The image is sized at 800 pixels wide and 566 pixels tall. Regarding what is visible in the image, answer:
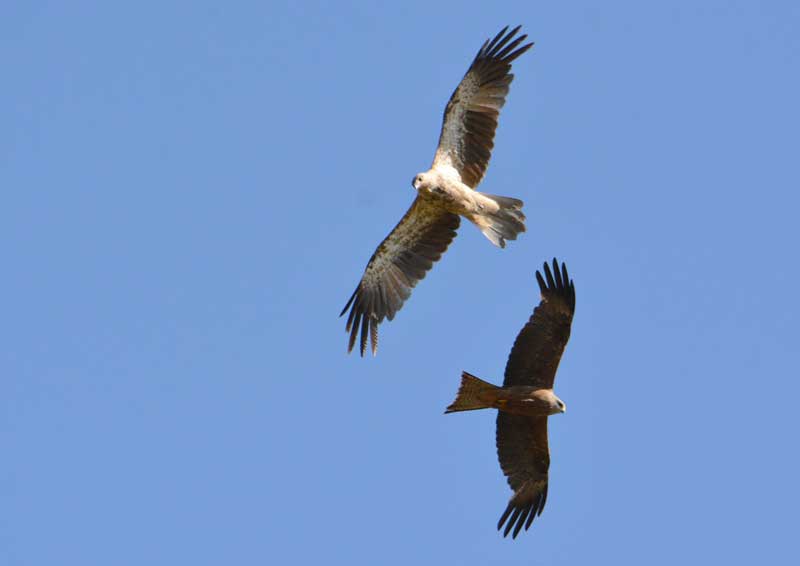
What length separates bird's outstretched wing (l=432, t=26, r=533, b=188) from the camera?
532 inches

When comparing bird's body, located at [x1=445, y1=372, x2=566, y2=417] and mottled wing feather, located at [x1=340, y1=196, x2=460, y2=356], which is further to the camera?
mottled wing feather, located at [x1=340, y1=196, x2=460, y2=356]

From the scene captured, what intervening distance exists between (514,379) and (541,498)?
1.43 meters

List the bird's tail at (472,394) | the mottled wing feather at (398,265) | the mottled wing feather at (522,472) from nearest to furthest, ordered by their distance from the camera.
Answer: the bird's tail at (472,394), the mottled wing feather at (522,472), the mottled wing feather at (398,265)

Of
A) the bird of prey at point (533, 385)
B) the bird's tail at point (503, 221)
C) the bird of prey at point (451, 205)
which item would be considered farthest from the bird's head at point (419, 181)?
the bird of prey at point (533, 385)

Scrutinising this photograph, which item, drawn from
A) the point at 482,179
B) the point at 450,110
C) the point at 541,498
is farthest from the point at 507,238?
the point at 541,498

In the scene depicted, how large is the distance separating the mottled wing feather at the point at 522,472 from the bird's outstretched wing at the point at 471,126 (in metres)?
2.77

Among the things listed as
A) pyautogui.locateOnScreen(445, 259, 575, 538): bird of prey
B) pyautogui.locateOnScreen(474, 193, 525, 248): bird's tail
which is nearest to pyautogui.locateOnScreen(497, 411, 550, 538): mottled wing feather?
pyautogui.locateOnScreen(445, 259, 575, 538): bird of prey

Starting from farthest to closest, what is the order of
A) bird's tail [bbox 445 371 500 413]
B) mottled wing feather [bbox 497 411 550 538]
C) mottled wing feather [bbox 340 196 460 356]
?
mottled wing feather [bbox 340 196 460 356]
mottled wing feather [bbox 497 411 550 538]
bird's tail [bbox 445 371 500 413]

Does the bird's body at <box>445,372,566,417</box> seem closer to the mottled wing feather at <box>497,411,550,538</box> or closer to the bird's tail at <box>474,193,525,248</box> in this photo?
the mottled wing feather at <box>497,411,550,538</box>

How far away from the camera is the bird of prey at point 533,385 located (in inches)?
479

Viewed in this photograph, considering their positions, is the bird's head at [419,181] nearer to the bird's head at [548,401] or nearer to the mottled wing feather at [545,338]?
the mottled wing feather at [545,338]

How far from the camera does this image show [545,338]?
40.3 feet

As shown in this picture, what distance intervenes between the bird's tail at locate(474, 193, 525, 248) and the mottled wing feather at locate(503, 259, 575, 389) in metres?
0.90

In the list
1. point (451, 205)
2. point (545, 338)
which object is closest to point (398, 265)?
point (451, 205)
